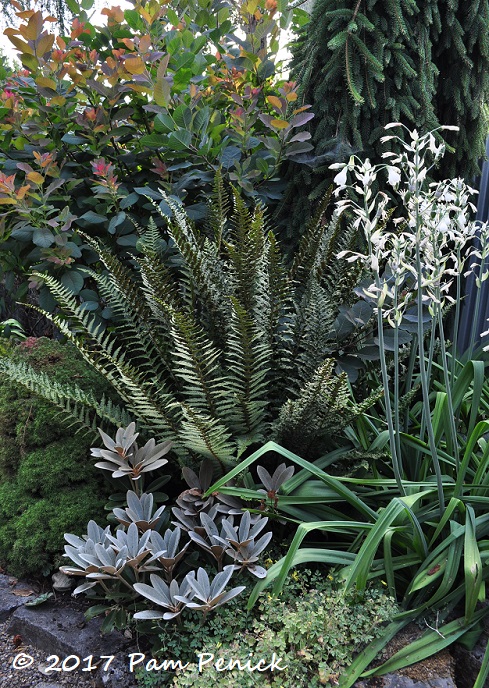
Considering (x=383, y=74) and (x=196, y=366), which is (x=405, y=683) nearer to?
(x=196, y=366)

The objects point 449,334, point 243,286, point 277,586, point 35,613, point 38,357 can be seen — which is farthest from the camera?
point 449,334

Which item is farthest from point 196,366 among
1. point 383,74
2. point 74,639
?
point 383,74

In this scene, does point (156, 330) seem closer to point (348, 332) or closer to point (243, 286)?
point (243, 286)

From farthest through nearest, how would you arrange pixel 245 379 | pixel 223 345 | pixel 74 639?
pixel 223 345, pixel 245 379, pixel 74 639

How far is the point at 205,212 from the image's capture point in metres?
2.65

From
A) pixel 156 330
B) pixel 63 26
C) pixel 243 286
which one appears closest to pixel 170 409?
pixel 156 330

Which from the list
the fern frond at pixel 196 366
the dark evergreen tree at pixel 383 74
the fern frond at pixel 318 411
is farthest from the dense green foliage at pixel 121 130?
the fern frond at pixel 318 411

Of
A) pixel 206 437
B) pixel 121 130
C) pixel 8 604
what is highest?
pixel 121 130

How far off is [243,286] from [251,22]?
1.39 metres

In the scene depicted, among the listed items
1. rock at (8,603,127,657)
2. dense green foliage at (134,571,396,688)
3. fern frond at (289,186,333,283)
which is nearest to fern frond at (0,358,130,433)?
rock at (8,603,127,657)

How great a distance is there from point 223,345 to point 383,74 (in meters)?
1.37

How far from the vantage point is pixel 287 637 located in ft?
4.90

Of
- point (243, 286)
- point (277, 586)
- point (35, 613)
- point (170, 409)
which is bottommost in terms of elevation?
point (35, 613)

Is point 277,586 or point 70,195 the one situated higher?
point 70,195
